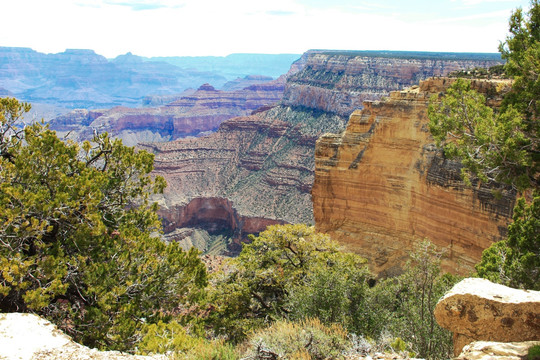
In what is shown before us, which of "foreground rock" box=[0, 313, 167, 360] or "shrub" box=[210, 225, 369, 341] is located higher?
"foreground rock" box=[0, 313, 167, 360]

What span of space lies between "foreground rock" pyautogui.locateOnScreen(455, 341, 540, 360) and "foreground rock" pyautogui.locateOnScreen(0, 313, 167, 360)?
6590 millimetres

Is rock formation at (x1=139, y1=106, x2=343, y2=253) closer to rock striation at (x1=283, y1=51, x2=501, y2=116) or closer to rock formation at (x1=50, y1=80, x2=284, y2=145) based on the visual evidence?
rock striation at (x1=283, y1=51, x2=501, y2=116)

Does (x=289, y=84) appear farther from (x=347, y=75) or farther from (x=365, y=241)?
(x=365, y=241)

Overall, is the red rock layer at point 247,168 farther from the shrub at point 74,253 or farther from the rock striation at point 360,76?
the shrub at point 74,253

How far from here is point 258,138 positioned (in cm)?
8894

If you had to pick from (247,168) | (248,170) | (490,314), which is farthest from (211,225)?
(490,314)

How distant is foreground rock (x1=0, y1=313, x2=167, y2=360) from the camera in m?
8.96

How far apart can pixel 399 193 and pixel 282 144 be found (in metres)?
62.5

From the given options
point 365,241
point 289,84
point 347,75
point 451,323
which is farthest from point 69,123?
point 451,323

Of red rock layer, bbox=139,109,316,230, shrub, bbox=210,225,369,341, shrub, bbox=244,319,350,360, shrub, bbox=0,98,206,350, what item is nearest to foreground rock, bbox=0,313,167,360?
shrub, bbox=0,98,206,350

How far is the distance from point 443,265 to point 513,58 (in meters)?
10.7

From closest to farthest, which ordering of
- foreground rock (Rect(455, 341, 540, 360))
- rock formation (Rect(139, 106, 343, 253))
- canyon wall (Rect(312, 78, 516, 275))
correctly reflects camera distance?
1. foreground rock (Rect(455, 341, 540, 360))
2. canyon wall (Rect(312, 78, 516, 275))
3. rock formation (Rect(139, 106, 343, 253))

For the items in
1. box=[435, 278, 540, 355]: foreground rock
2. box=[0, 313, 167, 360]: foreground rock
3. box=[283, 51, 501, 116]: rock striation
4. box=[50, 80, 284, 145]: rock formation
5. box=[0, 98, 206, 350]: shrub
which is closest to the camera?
box=[435, 278, 540, 355]: foreground rock

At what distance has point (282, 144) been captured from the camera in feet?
273
